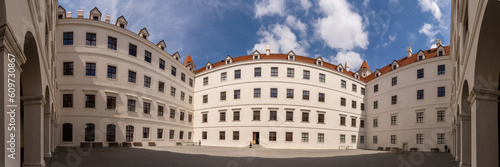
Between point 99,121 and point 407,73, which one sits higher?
point 407,73

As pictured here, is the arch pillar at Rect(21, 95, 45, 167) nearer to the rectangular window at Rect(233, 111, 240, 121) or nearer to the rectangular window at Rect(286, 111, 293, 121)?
the rectangular window at Rect(233, 111, 240, 121)

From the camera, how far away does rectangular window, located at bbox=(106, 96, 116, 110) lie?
90.8 ft

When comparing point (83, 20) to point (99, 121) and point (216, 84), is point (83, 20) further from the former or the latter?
point (216, 84)

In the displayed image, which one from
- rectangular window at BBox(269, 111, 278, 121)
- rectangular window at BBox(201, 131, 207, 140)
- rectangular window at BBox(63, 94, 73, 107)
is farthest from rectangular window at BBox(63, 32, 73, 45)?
rectangular window at BBox(269, 111, 278, 121)

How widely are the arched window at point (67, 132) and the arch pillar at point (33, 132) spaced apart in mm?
18545

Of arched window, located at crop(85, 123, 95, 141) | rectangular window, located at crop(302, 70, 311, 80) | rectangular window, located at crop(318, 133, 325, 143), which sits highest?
rectangular window, located at crop(302, 70, 311, 80)

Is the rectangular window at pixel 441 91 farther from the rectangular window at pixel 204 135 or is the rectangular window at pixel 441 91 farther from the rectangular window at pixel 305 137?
the rectangular window at pixel 204 135

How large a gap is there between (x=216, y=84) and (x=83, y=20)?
18.3 metres

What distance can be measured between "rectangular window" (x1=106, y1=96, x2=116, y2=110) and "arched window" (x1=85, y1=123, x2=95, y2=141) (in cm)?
228

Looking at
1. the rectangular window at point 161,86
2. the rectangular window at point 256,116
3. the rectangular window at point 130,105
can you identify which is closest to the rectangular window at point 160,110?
the rectangular window at point 161,86

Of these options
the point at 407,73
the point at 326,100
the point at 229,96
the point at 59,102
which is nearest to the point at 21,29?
the point at 59,102

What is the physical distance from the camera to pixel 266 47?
43906 millimetres

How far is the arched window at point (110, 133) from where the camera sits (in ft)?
89.4

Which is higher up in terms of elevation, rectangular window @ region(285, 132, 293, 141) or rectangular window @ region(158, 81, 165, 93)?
rectangular window @ region(158, 81, 165, 93)
